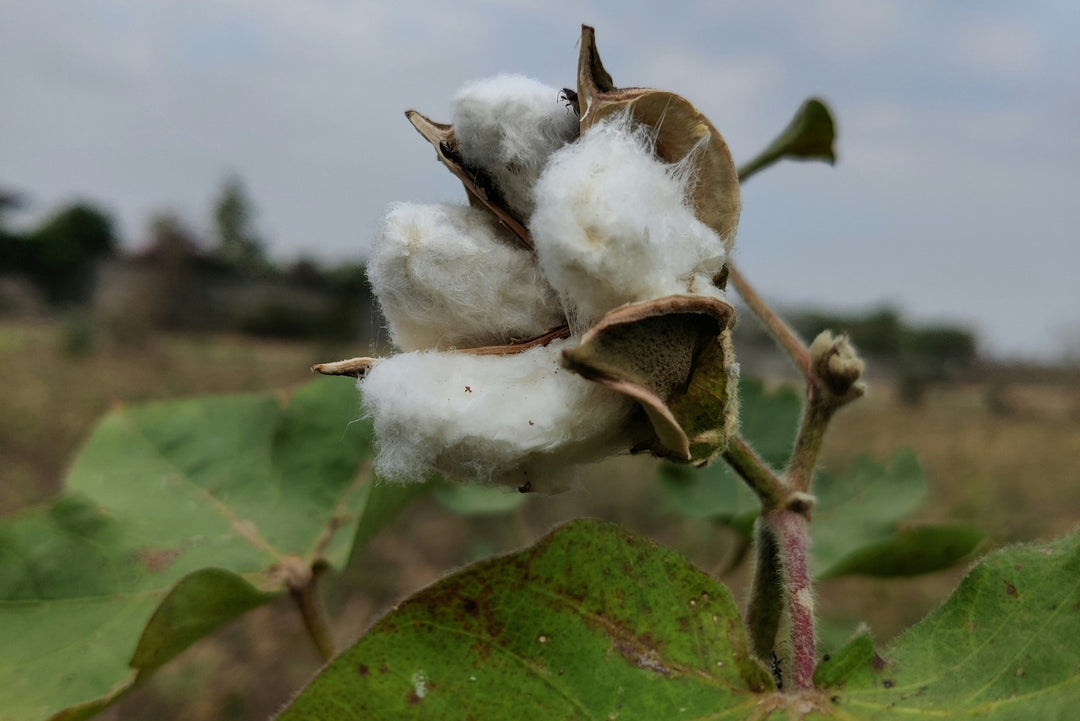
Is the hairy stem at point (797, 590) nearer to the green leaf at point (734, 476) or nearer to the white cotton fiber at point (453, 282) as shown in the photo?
the white cotton fiber at point (453, 282)

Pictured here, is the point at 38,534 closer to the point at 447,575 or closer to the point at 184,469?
the point at 184,469

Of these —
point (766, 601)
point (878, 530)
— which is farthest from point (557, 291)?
point (878, 530)

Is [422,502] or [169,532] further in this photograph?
[422,502]

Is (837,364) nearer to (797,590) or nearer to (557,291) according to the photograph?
(797,590)

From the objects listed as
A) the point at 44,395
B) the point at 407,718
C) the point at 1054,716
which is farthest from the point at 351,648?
the point at 44,395

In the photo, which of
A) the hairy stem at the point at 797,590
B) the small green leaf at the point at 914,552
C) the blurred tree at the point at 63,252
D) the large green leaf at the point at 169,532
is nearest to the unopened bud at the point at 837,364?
the hairy stem at the point at 797,590

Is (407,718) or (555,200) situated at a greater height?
(555,200)


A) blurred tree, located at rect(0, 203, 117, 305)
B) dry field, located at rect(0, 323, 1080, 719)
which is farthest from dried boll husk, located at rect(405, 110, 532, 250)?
blurred tree, located at rect(0, 203, 117, 305)
